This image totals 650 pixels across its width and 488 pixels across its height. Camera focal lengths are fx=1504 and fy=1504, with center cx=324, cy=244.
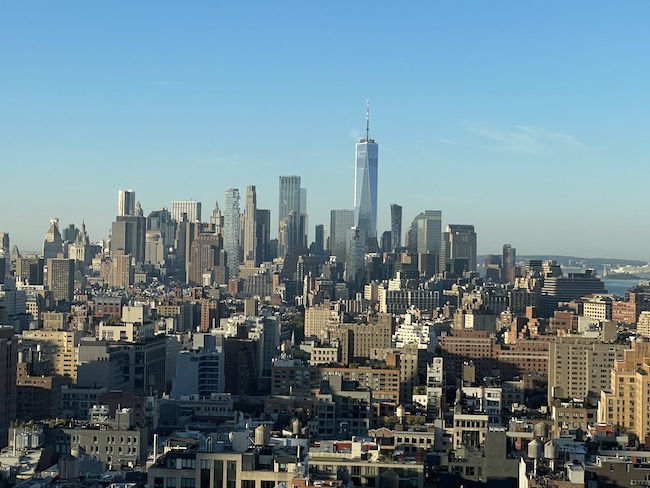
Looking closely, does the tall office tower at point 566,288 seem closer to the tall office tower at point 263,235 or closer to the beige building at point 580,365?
the beige building at point 580,365

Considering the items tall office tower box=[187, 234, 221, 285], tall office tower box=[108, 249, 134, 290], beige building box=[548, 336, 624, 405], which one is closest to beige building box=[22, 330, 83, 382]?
beige building box=[548, 336, 624, 405]

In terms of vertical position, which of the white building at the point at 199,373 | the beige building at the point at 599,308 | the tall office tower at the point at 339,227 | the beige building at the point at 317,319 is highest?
the tall office tower at the point at 339,227

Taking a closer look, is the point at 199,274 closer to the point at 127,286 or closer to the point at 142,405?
the point at 127,286

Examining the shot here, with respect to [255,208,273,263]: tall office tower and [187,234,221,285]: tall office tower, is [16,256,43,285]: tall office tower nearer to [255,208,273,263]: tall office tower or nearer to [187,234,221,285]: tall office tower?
[187,234,221,285]: tall office tower

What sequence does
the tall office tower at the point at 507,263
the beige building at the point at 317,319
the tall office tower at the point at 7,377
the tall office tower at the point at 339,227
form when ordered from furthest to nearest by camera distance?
the tall office tower at the point at 339,227 → the tall office tower at the point at 507,263 → the beige building at the point at 317,319 → the tall office tower at the point at 7,377

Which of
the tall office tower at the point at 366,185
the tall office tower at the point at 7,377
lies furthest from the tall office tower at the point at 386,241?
the tall office tower at the point at 7,377

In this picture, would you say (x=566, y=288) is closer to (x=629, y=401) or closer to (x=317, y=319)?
(x=317, y=319)
